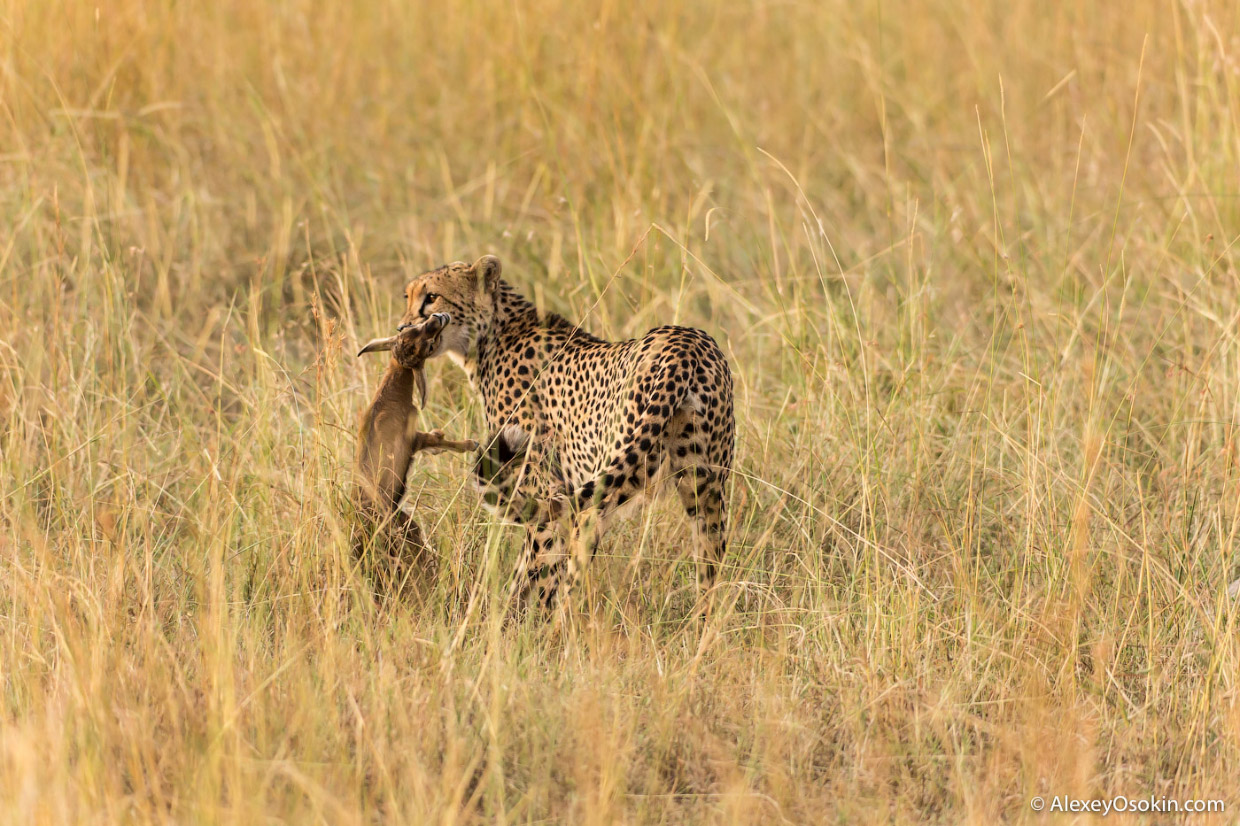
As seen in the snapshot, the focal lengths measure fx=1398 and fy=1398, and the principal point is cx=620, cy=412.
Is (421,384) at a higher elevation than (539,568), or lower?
higher

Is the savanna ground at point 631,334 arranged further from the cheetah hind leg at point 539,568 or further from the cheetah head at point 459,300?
the cheetah head at point 459,300

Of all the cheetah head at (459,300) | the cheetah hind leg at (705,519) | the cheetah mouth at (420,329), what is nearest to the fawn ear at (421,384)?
the cheetah mouth at (420,329)

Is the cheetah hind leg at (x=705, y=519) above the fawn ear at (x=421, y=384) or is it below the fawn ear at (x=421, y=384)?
below

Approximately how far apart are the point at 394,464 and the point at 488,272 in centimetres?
80

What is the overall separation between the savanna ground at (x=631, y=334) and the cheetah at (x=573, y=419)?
0.16 m

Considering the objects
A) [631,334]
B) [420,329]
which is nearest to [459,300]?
[420,329]

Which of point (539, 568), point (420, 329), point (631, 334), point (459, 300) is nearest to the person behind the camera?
point (539, 568)

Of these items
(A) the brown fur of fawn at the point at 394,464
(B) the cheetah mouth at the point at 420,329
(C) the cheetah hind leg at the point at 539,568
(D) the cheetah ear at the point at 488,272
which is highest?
(D) the cheetah ear at the point at 488,272

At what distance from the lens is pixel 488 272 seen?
14.0ft

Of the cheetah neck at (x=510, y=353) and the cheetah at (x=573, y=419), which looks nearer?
the cheetah at (x=573, y=419)

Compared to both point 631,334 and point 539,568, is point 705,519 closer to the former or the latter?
point 539,568

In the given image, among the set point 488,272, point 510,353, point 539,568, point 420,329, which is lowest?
point 539,568

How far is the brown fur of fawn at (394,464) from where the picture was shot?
3.66 metres

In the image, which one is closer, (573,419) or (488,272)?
(573,419)
